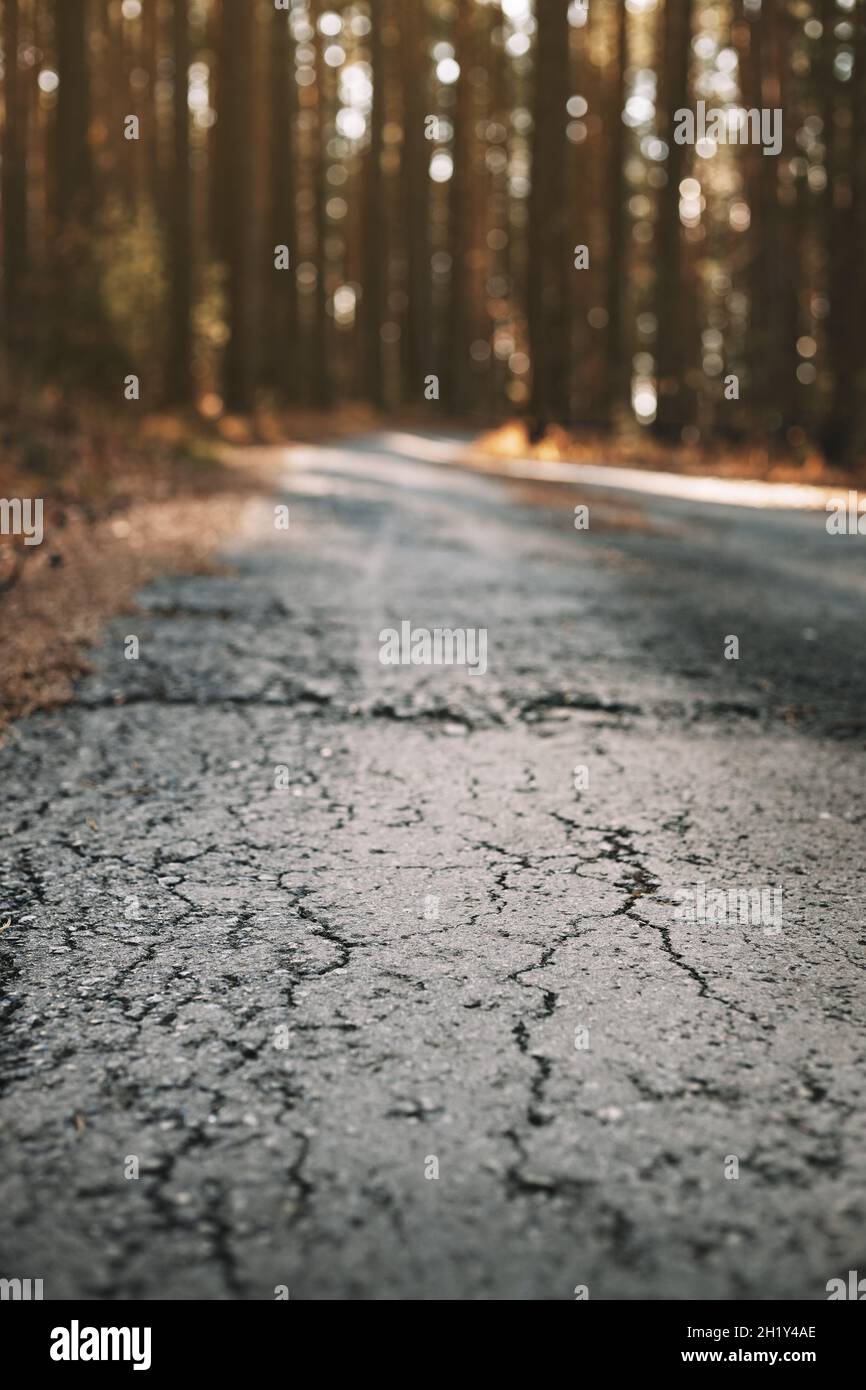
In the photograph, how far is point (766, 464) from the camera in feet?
56.7

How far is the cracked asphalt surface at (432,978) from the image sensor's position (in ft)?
6.16

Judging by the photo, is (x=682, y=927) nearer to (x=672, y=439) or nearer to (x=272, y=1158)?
(x=272, y=1158)

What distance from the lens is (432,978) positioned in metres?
2.69

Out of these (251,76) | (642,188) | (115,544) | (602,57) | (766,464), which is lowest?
(115,544)

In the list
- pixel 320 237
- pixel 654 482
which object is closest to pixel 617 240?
pixel 654 482

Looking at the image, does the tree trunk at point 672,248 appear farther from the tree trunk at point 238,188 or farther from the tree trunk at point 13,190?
the tree trunk at point 13,190

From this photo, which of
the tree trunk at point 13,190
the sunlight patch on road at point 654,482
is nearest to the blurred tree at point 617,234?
the sunlight patch on road at point 654,482

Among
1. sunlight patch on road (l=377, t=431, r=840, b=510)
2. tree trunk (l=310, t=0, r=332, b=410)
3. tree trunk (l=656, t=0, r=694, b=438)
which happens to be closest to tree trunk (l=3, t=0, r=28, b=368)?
sunlight patch on road (l=377, t=431, r=840, b=510)

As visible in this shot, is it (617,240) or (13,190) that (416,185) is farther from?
(13,190)

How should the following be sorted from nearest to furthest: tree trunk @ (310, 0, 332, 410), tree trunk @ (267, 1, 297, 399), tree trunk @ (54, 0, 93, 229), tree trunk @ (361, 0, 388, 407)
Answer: tree trunk @ (54, 0, 93, 229), tree trunk @ (267, 1, 297, 399), tree trunk @ (361, 0, 388, 407), tree trunk @ (310, 0, 332, 410)

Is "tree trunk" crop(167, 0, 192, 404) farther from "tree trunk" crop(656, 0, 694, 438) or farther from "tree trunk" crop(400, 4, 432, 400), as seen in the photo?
"tree trunk" crop(400, 4, 432, 400)

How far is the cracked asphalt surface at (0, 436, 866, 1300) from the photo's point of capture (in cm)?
188

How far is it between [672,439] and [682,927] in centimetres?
1908
